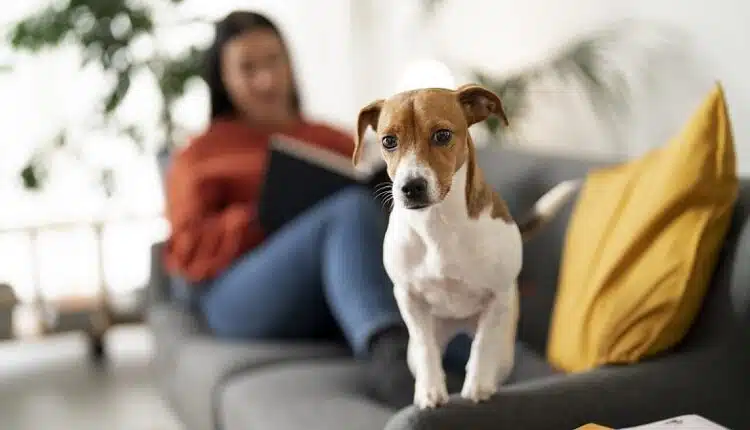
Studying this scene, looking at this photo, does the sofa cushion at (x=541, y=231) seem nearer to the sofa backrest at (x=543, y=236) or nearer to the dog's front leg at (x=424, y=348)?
the sofa backrest at (x=543, y=236)

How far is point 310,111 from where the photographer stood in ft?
11.7

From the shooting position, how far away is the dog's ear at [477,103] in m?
0.87

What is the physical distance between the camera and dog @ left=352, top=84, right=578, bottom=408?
2.70ft

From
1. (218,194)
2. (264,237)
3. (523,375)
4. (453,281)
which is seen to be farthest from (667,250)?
(218,194)

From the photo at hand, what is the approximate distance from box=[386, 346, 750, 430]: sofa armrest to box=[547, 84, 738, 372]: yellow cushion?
0.05 meters

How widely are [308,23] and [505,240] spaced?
2648 mm

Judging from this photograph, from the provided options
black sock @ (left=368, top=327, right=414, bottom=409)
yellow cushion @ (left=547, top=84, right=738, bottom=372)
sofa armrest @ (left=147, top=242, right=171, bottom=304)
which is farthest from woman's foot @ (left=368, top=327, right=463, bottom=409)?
sofa armrest @ (left=147, top=242, right=171, bottom=304)

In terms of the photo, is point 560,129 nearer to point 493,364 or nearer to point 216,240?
point 216,240

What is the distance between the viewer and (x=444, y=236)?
2.94 feet

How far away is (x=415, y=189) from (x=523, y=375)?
773 millimetres

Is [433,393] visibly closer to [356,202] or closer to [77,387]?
[356,202]

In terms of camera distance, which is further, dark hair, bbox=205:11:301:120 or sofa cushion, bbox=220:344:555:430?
dark hair, bbox=205:11:301:120

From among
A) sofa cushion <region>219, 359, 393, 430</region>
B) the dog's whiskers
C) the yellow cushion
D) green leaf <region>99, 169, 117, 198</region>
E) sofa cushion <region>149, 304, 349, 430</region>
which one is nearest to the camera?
the dog's whiskers

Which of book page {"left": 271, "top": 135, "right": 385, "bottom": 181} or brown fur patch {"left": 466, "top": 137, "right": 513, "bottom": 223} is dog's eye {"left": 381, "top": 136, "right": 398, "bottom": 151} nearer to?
brown fur patch {"left": 466, "top": 137, "right": 513, "bottom": 223}
